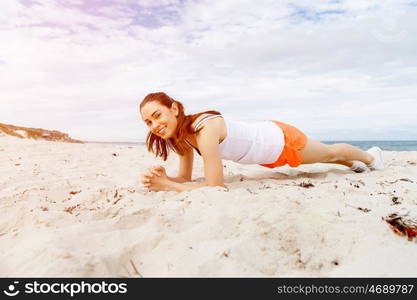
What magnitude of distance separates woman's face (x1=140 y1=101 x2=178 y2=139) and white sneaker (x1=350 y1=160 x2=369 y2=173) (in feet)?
8.26

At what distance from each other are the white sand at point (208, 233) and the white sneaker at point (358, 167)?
131 centimetres

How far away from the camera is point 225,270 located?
5.81 feet

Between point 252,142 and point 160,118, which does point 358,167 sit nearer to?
point 252,142

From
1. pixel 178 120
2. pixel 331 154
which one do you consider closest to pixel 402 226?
pixel 178 120

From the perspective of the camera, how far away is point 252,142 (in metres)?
3.90

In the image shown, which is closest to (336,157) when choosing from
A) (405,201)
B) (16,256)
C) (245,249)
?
(405,201)

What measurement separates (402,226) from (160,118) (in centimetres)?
212

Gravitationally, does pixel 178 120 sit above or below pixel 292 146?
above

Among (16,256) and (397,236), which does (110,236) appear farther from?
(397,236)

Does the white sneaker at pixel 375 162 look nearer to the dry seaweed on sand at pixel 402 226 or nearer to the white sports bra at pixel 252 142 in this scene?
the white sports bra at pixel 252 142
